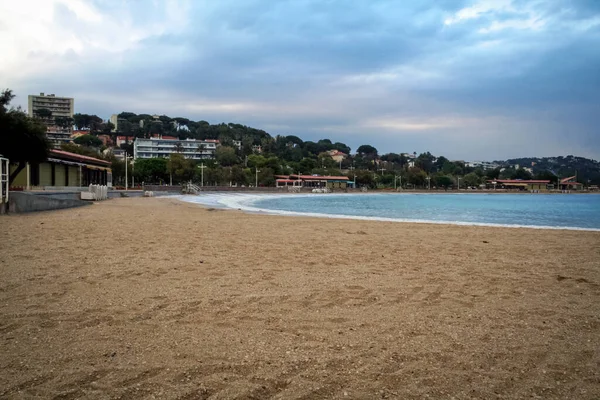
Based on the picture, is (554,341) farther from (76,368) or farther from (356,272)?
(76,368)

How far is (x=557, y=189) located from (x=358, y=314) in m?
192

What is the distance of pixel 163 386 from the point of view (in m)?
2.91

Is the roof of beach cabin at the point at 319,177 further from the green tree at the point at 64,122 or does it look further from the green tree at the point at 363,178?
the green tree at the point at 64,122

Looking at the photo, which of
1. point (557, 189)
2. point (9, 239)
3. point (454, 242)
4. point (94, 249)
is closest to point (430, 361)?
point (94, 249)

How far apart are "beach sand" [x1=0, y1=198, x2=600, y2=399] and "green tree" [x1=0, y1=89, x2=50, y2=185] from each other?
756 inches

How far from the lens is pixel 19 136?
79.2ft

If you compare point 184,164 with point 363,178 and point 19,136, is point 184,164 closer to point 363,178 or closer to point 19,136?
point 19,136

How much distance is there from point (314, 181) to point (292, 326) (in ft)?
402

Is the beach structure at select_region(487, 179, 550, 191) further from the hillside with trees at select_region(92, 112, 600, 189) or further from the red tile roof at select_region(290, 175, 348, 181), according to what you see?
the red tile roof at select_region(290, 175, 348, 181)

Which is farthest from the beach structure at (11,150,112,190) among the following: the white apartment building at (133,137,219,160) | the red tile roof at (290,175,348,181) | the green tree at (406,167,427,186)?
the green tree at (406,167,427,186)

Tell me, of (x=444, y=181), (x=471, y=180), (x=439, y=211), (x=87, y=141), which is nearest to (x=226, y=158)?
(x=87, y=141)

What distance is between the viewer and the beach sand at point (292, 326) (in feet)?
9.82

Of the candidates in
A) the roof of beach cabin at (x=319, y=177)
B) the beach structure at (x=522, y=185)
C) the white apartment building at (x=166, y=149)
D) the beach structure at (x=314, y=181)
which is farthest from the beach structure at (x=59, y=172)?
the beach structure at (x=522, y=185)

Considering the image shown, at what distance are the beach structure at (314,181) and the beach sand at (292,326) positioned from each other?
108907mm
